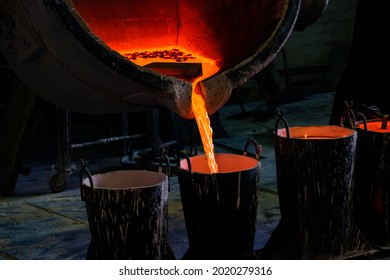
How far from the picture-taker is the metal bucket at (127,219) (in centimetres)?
251

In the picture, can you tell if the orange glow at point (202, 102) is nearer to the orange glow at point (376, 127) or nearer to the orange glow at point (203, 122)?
the orange glow at point (203, 122)

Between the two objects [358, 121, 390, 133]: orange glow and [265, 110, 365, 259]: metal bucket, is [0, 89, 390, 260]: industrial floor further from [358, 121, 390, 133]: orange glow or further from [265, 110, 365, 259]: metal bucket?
[358, 121, 390, 133]: orange glow

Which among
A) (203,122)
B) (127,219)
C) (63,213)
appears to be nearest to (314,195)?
(203,122)

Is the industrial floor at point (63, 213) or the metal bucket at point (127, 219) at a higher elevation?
the metal bucket at point (127, 219)

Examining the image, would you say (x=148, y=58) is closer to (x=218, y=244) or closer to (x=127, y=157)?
(x=218, y=244)

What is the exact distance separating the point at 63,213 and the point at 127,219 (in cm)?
139

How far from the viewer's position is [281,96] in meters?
7.53

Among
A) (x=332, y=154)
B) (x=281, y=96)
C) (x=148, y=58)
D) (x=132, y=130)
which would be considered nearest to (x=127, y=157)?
(x=132, y=130)

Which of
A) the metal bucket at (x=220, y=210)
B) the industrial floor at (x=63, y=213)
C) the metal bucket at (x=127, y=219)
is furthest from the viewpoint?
the industrial floor at (x=63, y=213)

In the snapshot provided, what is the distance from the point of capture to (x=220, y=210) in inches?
106

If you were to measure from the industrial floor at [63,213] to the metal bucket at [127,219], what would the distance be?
1.69 ft

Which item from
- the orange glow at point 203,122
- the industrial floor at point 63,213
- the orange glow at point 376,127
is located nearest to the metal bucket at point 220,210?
the orange glow at point 203,122

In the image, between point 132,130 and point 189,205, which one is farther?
point 132,130
